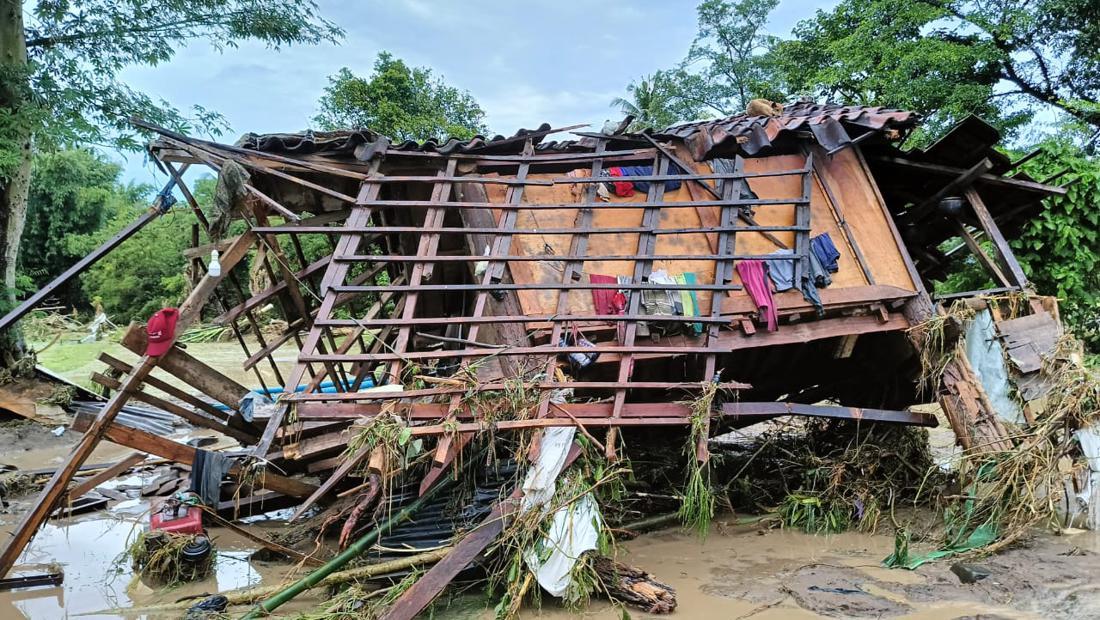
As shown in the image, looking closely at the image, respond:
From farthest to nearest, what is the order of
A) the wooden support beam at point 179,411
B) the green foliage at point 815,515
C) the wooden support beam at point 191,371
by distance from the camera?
the green foliage at point 815,515 < the wooden support beam at point 179,411 < the wooden support beam at point 191,371

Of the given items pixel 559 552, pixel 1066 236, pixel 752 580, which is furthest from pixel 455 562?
pixel 1066 236

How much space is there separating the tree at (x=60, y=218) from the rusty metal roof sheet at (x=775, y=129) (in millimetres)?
24815

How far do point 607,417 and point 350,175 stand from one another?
322 cm

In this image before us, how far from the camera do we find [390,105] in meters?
21.4

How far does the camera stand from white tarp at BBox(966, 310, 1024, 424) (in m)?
6.38

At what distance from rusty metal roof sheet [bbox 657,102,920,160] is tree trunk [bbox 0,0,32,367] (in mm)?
10620

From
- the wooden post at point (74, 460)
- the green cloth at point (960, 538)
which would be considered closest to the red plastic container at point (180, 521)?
the wooden post at point (74, 460)

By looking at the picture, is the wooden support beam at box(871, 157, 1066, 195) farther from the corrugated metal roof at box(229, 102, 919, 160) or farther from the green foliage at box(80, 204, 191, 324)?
the green foliage at box(80, 204, 191, 324)

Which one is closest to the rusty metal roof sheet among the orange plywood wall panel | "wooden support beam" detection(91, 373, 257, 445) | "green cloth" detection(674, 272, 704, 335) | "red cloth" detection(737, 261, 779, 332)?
the orange plywood wall panel

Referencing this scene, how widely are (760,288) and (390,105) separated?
17.4 meters

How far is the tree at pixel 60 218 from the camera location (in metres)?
25.8

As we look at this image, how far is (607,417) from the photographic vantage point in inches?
227

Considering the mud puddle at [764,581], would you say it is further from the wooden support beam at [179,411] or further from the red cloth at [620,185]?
the red cloth at [620,185]

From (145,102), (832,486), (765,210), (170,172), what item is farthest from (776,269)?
(145,102)
